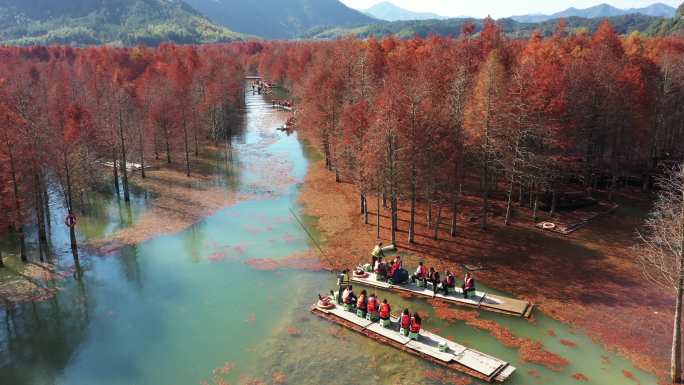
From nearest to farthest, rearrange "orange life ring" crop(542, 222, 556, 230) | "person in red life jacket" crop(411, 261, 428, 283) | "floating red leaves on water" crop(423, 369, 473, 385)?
"floating red leaves on water" crop(423, 369, 473, 385), "person in red life jacket" crop(411, 261, 428, 283), "orange life ring" crop(542, 222, 556, 230)

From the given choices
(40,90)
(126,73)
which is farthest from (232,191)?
(126,73)

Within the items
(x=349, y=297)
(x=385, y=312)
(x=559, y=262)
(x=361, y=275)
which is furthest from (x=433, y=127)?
(x=385, y=312)

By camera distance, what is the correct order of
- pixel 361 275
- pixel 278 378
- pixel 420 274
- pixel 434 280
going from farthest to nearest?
1. pixel 361 275
2. pixel 420 274
3. pixel 434 280
4. pixel 278 378

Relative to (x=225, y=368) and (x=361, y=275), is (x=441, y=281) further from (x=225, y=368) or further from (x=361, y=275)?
(x=225, y=368)

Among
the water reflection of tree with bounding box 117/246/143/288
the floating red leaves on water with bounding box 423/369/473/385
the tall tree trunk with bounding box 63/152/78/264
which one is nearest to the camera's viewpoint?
the floating red leaves on water with bounding box 423/369/473/385

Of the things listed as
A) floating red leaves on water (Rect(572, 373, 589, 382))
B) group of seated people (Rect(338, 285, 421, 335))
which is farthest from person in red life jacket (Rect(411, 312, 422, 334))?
floating red leaves on water (Rect(572, 373, 589, 382))

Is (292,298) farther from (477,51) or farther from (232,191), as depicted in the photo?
(477,51)

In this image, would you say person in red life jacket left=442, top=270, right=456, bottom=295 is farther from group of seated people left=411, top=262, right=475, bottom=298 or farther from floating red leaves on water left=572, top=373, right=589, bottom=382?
floating red leaves on water left=572, top=373, right=589, bottom=382

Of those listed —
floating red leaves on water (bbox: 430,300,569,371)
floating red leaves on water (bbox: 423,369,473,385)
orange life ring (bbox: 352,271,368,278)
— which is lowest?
floating red leaves on water (bbox: 423,369,473,385)
